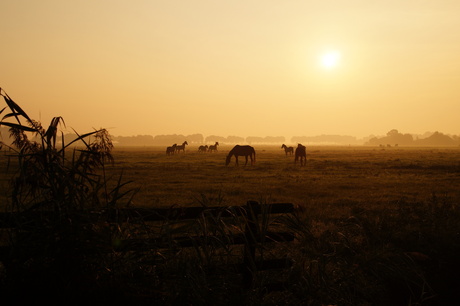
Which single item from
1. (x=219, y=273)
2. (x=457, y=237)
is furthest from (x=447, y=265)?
(x=219, y=273)

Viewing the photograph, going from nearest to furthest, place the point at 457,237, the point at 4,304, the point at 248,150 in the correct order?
1. the point at 4,304
2. the point at 457,237
3. the point at 248,150

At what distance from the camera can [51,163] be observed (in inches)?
127

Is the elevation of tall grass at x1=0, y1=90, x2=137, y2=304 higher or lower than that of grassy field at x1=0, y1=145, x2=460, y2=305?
higher

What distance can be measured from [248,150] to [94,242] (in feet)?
106

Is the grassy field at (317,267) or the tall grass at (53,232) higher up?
the tall grass at (53,232)

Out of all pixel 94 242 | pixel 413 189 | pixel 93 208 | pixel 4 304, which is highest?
pixel 93 208

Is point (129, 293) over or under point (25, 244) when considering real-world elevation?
under

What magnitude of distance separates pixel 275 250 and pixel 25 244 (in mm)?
5578

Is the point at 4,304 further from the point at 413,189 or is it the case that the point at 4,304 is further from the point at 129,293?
the point at 413,189

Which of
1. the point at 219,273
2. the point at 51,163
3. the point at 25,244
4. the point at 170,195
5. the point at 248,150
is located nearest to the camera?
the point at 25,244

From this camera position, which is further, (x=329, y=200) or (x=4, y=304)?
(x=329, y=200)

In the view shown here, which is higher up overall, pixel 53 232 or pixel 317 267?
pixel 53 232

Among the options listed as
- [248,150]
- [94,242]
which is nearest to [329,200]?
[94,242]

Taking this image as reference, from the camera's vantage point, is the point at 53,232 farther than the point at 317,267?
No
